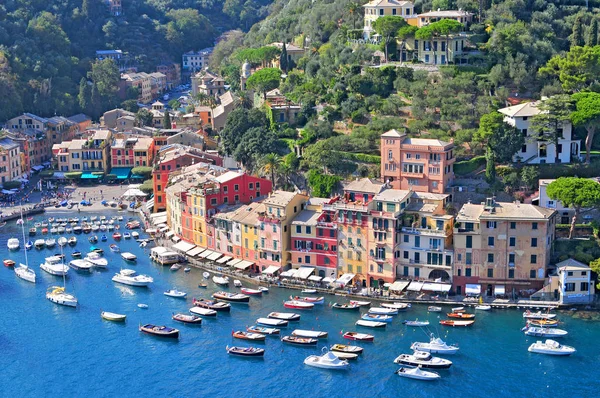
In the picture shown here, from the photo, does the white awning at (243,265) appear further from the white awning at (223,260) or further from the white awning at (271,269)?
the white awning at (271,269)

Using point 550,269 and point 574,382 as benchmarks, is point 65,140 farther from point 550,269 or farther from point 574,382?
point 574,382

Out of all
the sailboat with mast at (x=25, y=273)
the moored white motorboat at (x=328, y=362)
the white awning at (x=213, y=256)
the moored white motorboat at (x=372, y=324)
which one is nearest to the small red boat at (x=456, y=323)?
the moored white motorboat at (x=372, y=324)

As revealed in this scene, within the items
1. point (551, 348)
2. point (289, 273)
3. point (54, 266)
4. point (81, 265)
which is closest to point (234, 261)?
point (289, 273)

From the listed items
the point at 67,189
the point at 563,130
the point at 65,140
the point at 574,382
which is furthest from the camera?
the point at 65,140

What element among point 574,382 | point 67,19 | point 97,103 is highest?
point 67,19

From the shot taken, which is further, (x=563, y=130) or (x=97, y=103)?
(x=97, y=103)

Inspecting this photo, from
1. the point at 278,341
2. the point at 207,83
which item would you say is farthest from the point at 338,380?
the point at 207,83

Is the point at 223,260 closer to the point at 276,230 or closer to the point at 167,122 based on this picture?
the point at 276,230
